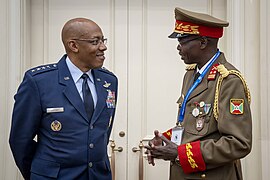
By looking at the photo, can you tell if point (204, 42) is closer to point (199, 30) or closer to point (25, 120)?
point (199, 30)

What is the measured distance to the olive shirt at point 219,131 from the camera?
215 centimetres

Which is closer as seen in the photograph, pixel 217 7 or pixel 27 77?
pixel 27 77

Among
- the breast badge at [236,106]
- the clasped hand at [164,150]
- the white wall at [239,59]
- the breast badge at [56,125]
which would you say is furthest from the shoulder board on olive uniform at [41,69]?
the white wall at [239,59]

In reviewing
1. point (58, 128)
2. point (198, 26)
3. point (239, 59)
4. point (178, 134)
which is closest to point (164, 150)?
point (178, 134)

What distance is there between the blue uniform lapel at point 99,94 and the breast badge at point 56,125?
162mm

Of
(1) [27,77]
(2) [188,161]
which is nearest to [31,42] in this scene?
(1) [27,77]

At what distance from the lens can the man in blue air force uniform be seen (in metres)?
2.28

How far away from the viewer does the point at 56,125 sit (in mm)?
2281

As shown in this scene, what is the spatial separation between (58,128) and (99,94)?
28 centimetres

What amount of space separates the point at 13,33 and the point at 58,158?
1.50 meters

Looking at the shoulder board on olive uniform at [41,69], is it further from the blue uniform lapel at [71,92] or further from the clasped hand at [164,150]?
the clasped hand at [164,150]

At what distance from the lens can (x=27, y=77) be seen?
2326mm

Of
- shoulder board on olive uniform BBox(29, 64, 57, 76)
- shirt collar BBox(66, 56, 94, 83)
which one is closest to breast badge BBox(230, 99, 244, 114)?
shirt collar BBox(66, 56, 94, 83)

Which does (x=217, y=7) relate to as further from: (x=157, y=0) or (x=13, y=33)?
(x=13, y=33)
